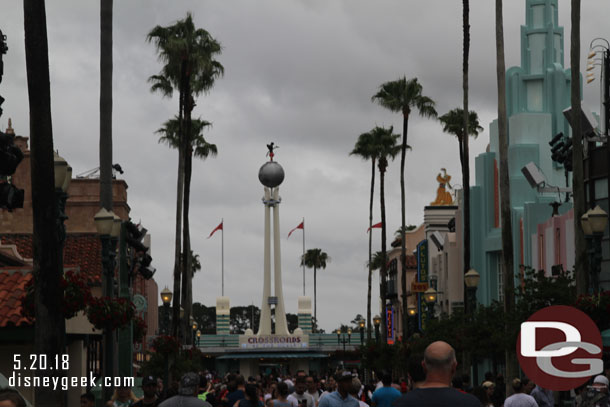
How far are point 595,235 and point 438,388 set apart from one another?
17.8 metres

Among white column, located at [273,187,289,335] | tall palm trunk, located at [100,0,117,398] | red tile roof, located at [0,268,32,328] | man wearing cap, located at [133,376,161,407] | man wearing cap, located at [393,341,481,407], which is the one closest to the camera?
man wearing cap, located at [393,341,481,407]

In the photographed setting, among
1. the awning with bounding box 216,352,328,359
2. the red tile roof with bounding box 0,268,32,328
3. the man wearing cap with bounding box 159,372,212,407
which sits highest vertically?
the red tile roof with bounding box 0,268,32,328

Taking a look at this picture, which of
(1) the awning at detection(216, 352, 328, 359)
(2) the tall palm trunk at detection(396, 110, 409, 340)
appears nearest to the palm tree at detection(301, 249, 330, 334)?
(1) the awning at detection(216, 352, 328, 359)

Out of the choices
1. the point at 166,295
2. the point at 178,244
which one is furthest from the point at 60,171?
the point at 178,244

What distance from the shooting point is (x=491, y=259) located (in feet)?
212

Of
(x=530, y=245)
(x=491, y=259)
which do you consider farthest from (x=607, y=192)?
(x=491, y=259)

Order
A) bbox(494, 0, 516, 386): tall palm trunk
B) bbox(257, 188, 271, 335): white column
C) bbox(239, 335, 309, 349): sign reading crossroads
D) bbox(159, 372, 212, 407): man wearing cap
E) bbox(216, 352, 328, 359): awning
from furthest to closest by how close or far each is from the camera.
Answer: bbox(239, 335, 309, 349): sign reading crossroads → bbox(216, 352, 328, 359): awning → bbox(257, 188, 271, 335): white column → bbox(494, 0, 516, 386): tall palm trunk → bbox(159, 372, 212, 407): man wearing cap

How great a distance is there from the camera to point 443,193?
311 feet

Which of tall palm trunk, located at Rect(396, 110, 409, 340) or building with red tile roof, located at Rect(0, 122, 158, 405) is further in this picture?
tall palm trunk, located at Rect(396, 110, 409, 340)

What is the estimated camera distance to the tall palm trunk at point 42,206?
1452cm

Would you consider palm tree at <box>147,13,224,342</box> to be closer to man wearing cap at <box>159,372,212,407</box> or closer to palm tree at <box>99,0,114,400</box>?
palm tree at <box>99,0,114,400</box>

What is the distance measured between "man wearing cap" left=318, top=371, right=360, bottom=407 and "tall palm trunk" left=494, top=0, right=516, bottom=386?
15040 mm

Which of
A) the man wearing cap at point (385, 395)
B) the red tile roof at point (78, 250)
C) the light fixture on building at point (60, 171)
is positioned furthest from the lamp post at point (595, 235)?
the red tile roof at point (78, 250)

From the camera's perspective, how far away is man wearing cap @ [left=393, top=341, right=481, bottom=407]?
699 cm
